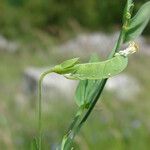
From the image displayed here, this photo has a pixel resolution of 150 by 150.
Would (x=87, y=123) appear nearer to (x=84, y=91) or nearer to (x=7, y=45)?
(x=84, y=91)

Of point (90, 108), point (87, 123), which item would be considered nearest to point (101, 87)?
point (90, 108)

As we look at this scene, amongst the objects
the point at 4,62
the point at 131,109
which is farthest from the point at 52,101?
the point at 4,62

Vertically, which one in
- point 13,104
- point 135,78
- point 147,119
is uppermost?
point 147,119

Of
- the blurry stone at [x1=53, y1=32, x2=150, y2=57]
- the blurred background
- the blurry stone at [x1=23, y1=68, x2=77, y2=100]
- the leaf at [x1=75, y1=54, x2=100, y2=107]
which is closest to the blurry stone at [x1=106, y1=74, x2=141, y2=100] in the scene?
the blurred background

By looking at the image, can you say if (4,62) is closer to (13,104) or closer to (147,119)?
(13,104)

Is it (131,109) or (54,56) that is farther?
(54,56)

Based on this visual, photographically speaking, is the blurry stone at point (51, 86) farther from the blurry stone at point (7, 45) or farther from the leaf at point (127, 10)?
the leaf at point (127, 10)

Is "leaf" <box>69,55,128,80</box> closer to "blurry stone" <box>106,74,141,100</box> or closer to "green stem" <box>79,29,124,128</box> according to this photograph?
"green stem" <box>79,29,124,128</box>
